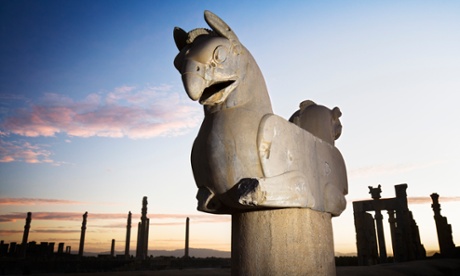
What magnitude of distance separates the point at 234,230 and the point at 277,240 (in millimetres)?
340

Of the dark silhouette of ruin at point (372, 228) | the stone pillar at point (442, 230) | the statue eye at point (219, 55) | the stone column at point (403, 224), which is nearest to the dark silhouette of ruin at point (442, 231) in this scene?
the stone pillar at point (442, 230)

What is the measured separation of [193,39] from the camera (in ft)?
7.84

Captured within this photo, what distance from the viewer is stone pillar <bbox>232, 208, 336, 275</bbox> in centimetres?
217

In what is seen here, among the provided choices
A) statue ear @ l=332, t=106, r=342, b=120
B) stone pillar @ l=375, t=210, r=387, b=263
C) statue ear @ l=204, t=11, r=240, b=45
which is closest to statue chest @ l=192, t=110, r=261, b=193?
statue ear @ l=204, t=11, r=240, b=45

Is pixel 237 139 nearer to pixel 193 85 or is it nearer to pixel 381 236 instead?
pixel 193 85

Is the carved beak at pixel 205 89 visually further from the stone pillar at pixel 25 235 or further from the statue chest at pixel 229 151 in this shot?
the stone pillar at pixel 25 235

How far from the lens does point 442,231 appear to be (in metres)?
16.4

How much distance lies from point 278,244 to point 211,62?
126cm

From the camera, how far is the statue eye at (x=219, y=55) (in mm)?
2205

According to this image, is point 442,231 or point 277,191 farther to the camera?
point 442,231

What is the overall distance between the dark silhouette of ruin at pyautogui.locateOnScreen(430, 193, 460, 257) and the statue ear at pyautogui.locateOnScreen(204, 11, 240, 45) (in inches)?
686

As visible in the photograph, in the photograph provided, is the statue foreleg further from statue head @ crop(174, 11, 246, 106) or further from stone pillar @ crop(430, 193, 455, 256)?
stone pillar @ crop(430, 193, 455, 256)

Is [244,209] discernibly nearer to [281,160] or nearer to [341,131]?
[281,160]

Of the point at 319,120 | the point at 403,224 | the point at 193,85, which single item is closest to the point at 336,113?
the point at 319,120
